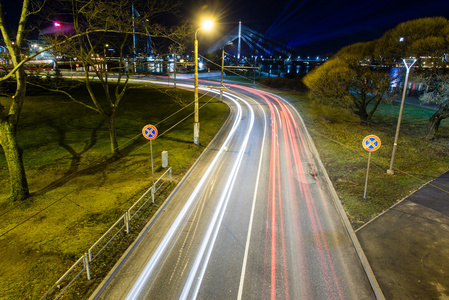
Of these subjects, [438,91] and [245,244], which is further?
[438,91]

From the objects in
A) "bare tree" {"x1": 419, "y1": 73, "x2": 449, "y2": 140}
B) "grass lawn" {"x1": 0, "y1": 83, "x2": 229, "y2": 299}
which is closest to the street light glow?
"grass lawn" {"x1": 0, "y1": 83, "x2": 229, "y2": 299}

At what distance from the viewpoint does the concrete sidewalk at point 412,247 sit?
664cm

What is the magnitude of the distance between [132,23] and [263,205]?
39.9 feet

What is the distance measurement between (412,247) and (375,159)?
870 centimetres

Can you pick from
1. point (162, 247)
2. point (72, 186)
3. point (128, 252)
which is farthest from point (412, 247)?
point (72, 186)

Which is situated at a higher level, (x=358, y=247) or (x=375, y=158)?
(x=375, y=158)

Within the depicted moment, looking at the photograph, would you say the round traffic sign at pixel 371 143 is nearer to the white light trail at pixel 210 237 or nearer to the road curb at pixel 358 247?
the road curb at pixel 358 247

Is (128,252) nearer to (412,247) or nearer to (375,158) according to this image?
(412,247)

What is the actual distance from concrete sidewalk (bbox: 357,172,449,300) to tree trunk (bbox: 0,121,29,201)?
44.8 feet

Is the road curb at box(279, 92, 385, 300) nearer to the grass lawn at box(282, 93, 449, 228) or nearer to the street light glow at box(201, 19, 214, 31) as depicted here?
the grass lawn at box(282, 93, 449, 228)

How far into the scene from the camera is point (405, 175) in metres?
13.3

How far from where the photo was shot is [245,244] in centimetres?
838

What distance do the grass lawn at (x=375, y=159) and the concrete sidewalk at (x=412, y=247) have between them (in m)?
0.64

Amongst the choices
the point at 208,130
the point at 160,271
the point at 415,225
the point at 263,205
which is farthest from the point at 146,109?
the point at 415,225
